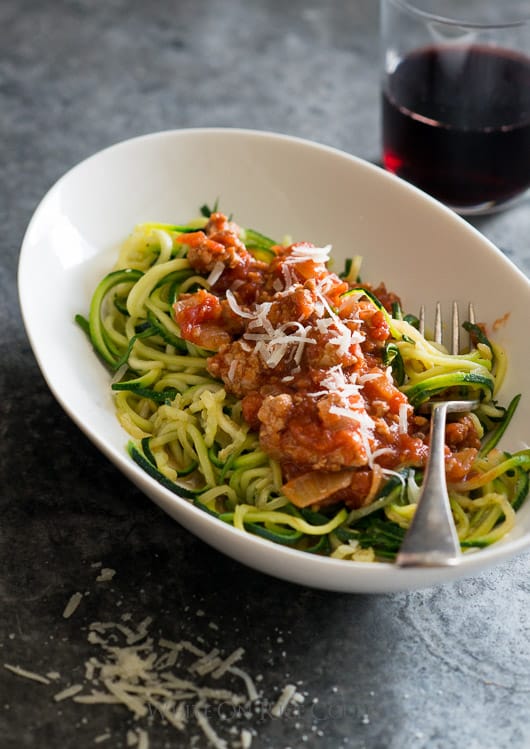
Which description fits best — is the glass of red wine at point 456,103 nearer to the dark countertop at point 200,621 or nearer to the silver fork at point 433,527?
the dark countertop at point 200,621

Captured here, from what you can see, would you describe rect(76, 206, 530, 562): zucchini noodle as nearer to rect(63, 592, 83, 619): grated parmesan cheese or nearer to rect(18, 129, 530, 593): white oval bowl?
rect(18, 129, 530, 593): white oval bowl

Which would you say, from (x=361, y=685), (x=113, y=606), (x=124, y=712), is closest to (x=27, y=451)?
(x=113, y=606)

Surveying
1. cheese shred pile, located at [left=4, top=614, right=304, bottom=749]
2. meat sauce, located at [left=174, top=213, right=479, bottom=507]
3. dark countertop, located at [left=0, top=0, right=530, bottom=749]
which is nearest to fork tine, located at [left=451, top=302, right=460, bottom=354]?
meat sauce, located at [left=174, top=213, right=479, bottom=507]

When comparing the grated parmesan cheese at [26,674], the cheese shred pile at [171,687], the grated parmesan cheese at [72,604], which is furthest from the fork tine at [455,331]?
the grated parmesan cheese at [26,674]

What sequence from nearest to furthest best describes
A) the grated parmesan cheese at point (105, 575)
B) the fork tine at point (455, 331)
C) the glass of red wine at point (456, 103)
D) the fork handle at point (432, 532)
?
the fork handle at point (432, 532) → the grated parmesan cheese at point (105, 575) → the fork tine at point (455, 331) → the glass of red wine at point (456, 103)

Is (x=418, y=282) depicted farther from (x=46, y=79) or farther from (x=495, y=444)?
(x=46, y=79)

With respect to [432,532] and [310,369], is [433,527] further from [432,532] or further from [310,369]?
[310,369]

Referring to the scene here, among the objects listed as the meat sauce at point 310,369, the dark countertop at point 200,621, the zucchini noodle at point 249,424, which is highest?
the meat sauce at point 310,369

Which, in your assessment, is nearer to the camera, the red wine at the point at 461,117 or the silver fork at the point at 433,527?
the silver fork at the point at 433,527

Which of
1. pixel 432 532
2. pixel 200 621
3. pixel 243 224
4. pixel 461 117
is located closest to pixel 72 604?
pixel 200 621
